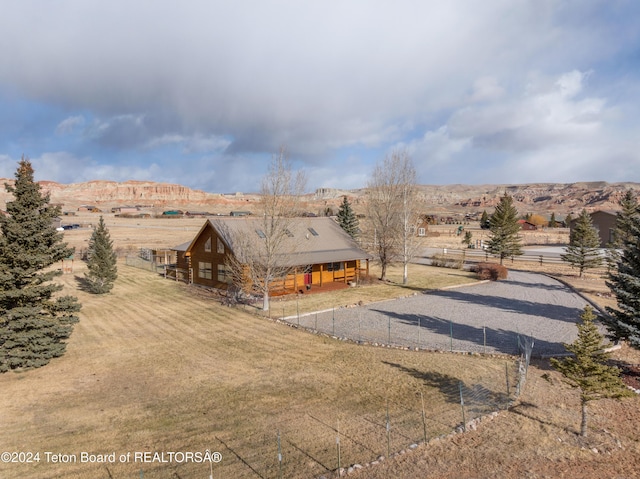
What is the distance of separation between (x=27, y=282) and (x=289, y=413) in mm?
12895

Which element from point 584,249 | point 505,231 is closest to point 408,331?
point 584,249

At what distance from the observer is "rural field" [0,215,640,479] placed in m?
9.43

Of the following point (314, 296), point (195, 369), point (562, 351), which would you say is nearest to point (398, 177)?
point (314, 296)

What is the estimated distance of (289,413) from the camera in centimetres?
1205

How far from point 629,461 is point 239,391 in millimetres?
11086

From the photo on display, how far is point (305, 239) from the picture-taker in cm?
3425

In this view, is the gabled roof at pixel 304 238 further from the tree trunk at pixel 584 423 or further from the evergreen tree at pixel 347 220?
the tree trunk at pixel 584 423

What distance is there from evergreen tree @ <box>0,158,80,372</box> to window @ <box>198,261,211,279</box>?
1700cm

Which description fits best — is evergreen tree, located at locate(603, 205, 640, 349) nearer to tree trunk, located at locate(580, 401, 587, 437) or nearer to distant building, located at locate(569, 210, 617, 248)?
tree trunk, located at locate(580, 401, 587, 437)

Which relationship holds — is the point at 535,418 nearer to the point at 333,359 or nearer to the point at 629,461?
the point at 629,461

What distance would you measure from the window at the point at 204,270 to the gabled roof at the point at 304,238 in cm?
216

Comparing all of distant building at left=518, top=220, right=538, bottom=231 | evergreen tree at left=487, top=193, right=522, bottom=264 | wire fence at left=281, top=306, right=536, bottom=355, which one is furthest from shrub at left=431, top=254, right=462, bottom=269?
distant building at left=518, top=220, right=538, bottom=231

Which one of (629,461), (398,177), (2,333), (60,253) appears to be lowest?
(629,461)

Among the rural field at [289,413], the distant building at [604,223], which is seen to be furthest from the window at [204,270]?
the distant building at [604,223]
